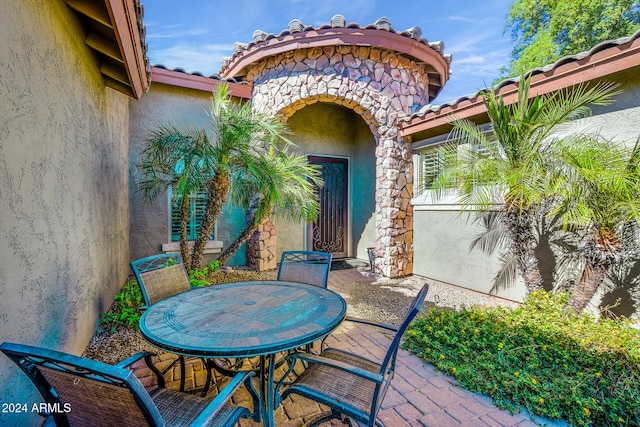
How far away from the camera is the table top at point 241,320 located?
6.02ft

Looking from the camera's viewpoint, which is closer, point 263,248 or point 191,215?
point 191,215

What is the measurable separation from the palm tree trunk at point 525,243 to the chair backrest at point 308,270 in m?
2.84

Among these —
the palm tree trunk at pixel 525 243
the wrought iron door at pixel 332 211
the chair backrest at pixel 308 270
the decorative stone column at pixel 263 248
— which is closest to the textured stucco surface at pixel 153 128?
the decorative stone column at pixel 263 248

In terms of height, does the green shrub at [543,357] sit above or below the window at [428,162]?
below

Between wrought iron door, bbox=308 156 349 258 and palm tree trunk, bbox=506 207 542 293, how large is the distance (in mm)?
5148

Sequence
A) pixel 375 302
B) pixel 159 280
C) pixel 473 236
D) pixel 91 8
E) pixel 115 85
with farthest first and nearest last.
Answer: pixel 473 236
pixel 375 302
pixel 115 85
pixel 159 280
pixel 91 8

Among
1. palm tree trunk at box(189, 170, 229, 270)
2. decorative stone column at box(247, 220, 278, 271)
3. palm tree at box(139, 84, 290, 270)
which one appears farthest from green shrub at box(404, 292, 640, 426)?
decorative stone column at box(247, 220, 278, 271)

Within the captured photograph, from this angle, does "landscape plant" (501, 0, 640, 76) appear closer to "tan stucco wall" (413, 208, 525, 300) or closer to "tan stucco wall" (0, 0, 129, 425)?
"tan stucco wall" (413, 208, 525, 300)

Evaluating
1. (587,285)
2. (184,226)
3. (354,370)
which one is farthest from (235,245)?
(587,285)

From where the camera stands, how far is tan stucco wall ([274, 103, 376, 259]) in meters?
8.40

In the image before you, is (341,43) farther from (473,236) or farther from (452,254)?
(452,254)

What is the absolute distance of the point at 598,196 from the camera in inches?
141

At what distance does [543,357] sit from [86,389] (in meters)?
3.95

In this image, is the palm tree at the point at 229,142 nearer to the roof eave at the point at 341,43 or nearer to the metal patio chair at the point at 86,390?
the roof eave at the point at 341,43
